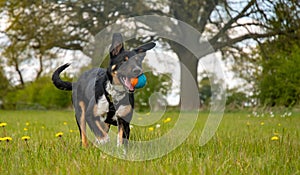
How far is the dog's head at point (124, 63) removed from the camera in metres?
4.02

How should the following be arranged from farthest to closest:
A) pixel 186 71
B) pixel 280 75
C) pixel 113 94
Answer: pixel 186 71, pixel 280 75, pixel 113 94

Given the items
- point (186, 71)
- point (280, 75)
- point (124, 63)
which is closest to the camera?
point (124, 63)

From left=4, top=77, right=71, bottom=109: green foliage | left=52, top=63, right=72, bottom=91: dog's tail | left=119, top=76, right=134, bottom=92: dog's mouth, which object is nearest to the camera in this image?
left=119, top=76, right=134, bottom=92: dog's mouth

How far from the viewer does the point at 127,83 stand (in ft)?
13.4

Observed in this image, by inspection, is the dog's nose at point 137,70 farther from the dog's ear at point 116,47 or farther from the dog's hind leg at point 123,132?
the dog's hind leg at point 123,132

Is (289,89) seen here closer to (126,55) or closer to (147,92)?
(147,92)

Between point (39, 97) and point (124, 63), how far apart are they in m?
22.7

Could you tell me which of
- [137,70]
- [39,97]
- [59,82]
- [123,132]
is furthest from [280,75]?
[39,97]

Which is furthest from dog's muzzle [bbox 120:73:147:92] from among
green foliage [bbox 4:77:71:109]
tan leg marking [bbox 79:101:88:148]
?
green foliage [bbox 4:77:71:109]

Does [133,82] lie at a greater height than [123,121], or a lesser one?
greater

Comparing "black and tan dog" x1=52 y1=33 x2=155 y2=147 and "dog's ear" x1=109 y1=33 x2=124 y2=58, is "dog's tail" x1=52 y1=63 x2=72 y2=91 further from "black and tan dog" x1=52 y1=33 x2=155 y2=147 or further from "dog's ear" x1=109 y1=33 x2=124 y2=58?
"dog's ear" x1=109 y1=33 x2=124 y2=58

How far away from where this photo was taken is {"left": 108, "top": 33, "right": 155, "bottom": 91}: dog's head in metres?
4.02

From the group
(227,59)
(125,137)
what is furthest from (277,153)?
(227,59)

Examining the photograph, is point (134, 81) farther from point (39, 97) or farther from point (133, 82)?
point (39, 97)
